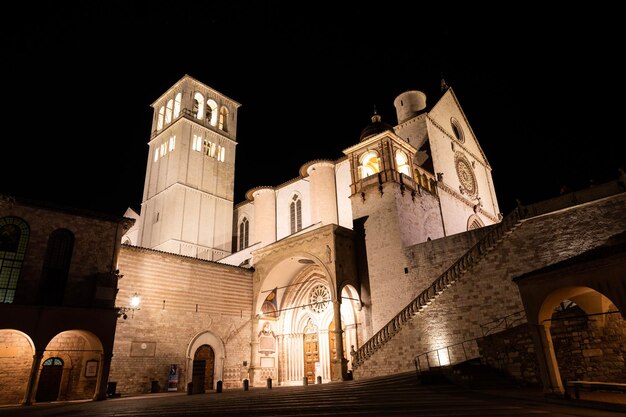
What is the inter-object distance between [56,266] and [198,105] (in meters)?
26.5

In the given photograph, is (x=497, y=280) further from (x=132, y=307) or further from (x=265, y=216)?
(x=265, y=216)

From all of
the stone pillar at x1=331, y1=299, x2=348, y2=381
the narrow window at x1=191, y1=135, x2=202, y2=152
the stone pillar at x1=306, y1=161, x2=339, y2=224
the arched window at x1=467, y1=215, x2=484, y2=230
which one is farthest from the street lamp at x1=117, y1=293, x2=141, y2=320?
the narrow window at x1=191, y1=135, x2=202, y2=152

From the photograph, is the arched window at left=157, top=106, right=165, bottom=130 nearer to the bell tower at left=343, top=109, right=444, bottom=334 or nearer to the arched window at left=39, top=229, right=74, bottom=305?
the bell tower at left=343, top=109, right=444, bottom=334

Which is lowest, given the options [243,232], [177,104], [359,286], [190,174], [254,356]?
[254,356]

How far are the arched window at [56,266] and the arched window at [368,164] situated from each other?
14406mm

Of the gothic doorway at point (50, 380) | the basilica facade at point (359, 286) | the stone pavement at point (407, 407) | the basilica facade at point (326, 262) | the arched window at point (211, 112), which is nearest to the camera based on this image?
the stone pavement at point (407, 407)

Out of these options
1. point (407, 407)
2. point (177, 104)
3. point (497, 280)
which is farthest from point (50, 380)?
point (177, 104)

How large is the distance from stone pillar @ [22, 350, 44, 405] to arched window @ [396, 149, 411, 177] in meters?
18.2

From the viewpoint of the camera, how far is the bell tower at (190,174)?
33906mm

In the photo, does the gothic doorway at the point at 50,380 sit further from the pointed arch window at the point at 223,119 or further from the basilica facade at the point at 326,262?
the pointed arch window at the point at 223,119

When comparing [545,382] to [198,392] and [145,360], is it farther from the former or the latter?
[145,360]

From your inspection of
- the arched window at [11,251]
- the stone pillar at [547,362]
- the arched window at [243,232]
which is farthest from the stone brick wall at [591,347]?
the arched window at [243,232]

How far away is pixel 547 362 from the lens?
945 cm

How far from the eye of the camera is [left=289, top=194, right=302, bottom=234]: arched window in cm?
3012
